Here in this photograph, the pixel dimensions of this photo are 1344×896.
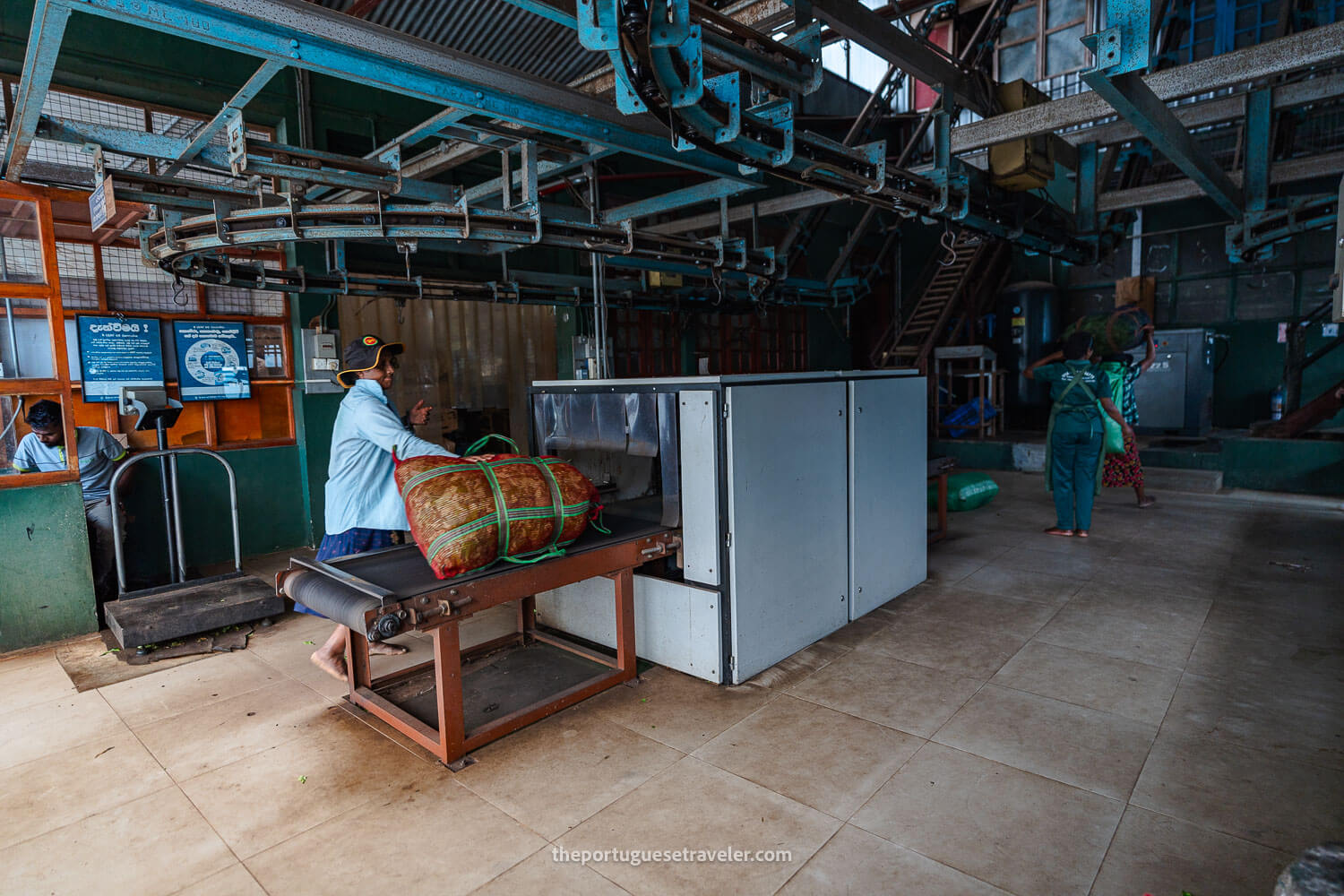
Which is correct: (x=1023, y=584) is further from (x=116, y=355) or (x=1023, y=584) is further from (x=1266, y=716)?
(x=116, y=355)

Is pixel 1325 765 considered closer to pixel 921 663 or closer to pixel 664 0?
pixel 921 663

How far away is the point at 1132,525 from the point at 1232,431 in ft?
18.3

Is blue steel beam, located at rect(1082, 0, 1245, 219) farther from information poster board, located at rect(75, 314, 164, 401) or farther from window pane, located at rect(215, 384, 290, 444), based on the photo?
information poster board, located at rect(75, 314, 164, 401)

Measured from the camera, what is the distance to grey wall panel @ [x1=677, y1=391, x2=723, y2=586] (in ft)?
10.7

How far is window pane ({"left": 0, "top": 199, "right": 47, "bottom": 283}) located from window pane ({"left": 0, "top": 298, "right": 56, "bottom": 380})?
0.23 meters

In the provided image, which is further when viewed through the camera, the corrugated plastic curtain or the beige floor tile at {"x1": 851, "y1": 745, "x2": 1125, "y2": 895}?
the corrugated plastic curtain

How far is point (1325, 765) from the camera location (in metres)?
2.58

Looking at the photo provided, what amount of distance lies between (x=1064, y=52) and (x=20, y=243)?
16447mm

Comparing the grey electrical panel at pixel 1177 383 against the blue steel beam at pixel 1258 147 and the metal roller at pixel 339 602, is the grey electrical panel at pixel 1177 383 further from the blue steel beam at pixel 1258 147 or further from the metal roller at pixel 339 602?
the metal roller at pixel 339 602

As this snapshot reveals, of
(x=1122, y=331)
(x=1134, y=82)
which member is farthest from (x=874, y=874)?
(x=1122, y=331)

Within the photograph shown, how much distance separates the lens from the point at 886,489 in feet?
14.4

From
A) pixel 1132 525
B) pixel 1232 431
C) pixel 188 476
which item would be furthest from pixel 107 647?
pixel 1232 431

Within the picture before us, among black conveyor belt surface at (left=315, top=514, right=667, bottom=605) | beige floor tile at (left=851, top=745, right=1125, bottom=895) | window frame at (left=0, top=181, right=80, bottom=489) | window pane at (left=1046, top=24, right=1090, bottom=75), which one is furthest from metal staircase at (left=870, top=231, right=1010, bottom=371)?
window frame at (left=0, top=181, right=80, bottom=489)

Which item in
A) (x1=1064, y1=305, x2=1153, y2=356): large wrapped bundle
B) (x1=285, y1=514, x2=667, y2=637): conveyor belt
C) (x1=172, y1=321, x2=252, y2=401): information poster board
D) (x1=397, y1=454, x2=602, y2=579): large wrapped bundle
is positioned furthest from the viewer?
(x1=1064, y1=305, x2=1153, y2=356): large wrapped bundle
